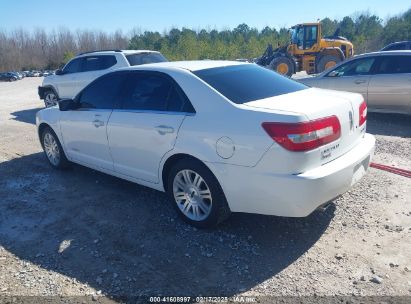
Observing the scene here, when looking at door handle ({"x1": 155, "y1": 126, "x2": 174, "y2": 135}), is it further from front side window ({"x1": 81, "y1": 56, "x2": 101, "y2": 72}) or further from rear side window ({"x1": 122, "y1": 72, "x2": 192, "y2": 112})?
front side window ({"x1": 81, "y1": 56, "x2": 101, "y2": 72})

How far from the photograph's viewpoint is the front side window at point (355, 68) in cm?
822

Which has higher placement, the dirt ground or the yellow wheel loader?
the yellow wheel loader

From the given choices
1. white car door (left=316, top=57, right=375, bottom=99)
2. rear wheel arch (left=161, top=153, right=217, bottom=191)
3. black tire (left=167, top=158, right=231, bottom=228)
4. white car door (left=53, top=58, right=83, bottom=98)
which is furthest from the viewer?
white car door (left=53, top=58, right=83, bottom=98)

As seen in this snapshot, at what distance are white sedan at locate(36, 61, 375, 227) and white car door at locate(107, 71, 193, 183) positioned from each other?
0.01m

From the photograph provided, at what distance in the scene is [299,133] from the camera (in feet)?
9.75

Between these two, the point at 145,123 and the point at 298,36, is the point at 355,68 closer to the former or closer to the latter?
the point at 145,123

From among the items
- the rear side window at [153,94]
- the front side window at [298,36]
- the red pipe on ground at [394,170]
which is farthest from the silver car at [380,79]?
the front side window at [298,36]

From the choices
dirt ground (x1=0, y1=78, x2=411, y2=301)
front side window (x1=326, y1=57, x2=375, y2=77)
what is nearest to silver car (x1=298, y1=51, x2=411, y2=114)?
front side window (x1=326, y1=57, x2=375, y2=77)

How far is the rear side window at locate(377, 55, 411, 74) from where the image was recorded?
7750mm

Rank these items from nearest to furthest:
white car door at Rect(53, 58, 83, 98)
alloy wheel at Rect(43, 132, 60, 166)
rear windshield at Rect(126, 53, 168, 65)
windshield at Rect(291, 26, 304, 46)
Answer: alloy wheel at Rect(43, 132, 60, 166), rear windshield at Rect(126, 53, 168, 65), white car door at Rect(53, 58, 83, 98), windshield at Rect(291, 26, 304, 46)

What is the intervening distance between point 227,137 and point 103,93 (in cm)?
220

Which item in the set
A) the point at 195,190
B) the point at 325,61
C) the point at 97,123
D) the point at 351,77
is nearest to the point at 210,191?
the point at 195,190

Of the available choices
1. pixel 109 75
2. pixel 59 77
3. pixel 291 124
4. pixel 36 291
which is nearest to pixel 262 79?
pixel 291 124

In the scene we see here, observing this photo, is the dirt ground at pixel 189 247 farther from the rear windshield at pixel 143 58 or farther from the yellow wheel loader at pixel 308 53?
the yellow wheel loader at pixel 308 53
